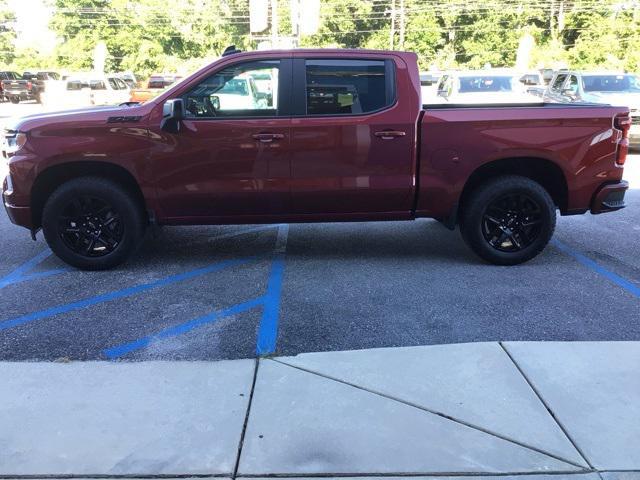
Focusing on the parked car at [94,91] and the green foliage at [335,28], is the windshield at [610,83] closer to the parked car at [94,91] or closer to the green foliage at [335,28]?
the parked car at [94,91]

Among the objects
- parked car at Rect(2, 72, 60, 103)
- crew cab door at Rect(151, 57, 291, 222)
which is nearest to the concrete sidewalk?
crew cab door at Rect(151, 57, 291, 222)

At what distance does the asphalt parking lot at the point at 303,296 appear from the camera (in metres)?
4.08

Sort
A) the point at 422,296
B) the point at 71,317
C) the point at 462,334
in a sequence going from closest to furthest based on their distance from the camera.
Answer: the point at 462,334, the point at 71,317, the point at 422,296

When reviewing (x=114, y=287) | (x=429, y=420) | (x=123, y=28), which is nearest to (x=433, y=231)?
(x=114, y=287)

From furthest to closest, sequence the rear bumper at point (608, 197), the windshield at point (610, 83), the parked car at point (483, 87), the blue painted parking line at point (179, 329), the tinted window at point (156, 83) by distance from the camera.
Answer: the tinted window at point (156, 83) → the parked car at point (483, 87) → the windshield at point (610, 83) → the rear bumper at point (608, 197) → the blue painted parking line at point (179, 329)

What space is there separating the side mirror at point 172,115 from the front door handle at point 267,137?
2.13ft

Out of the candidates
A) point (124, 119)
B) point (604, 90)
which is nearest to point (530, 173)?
point (124, 119)

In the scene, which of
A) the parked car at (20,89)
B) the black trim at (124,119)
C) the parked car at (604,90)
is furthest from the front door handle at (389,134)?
the parked car at (20,89)

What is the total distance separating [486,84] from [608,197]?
1124 cm

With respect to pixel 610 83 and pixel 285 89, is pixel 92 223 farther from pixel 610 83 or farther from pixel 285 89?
pixel 610 83

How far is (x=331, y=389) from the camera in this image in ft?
11.2

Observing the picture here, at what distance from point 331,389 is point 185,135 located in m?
2.78

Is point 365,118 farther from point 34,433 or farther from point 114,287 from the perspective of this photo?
point 34,433

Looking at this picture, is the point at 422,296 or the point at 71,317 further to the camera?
the point at 422,296
